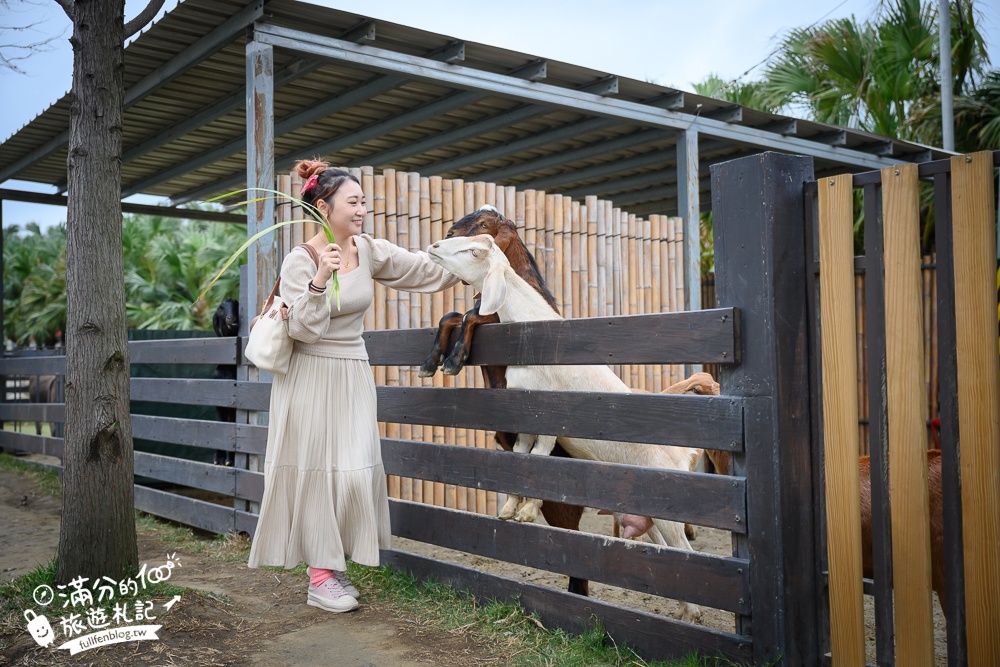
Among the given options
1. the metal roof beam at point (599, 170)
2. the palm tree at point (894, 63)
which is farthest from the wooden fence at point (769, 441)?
the palm tree at point (894, 63)

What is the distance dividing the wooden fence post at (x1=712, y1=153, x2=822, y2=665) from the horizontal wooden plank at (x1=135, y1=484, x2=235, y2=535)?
427 cm

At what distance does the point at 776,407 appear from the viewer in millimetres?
2971

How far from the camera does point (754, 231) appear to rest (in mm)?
3039

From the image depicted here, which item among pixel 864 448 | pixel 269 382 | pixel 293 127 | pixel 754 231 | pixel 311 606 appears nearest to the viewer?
pixel 754 231

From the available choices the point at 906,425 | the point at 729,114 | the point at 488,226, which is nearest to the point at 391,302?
the point at 488,226

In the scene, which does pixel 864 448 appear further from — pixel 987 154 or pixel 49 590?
pixel 49 590

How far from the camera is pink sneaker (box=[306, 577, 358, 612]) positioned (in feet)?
14.0

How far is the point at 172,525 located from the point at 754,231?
574cm

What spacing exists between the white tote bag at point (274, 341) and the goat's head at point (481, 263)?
66 cm

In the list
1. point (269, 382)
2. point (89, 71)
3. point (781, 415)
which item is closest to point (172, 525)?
point (269, 382)

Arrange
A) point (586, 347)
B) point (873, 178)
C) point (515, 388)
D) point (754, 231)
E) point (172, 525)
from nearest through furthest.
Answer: point (873, 178) → point (754, 231) → point (586, 347) → point (515, 388) → point (172, 525)

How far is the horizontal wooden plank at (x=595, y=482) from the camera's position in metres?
3.11

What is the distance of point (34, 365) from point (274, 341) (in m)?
6.99

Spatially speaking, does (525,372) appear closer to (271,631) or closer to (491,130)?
(271,631)
